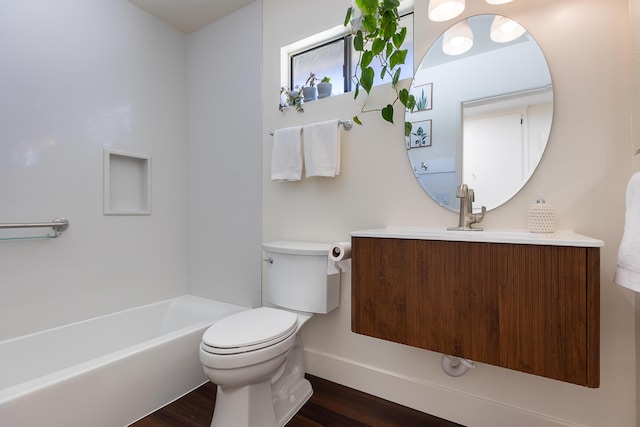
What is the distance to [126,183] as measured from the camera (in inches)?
82.2

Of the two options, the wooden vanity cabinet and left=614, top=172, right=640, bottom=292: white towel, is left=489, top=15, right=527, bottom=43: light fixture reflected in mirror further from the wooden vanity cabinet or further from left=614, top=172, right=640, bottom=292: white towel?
the wooden vanity cabinet

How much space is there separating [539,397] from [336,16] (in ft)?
6.81

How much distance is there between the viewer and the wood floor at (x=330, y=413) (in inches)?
54.5

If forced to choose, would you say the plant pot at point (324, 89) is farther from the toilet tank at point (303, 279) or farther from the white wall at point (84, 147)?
the white wall at point (84, 147)

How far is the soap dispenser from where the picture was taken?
115 centimetres

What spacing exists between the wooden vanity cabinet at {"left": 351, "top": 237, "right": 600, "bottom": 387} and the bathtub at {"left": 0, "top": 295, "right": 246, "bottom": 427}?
40.6 inches

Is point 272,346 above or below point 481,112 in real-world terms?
below

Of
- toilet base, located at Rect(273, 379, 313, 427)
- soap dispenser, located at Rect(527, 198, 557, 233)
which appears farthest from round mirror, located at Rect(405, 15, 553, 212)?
toilet base, located at Rect(273, 379, 313, 427)

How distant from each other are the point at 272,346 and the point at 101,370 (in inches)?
29.2

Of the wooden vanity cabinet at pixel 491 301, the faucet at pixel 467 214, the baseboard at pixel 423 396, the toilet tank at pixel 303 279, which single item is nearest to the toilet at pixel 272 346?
the toilet tank at pixel 303 279

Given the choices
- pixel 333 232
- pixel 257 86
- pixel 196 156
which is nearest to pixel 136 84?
pixel 196 156

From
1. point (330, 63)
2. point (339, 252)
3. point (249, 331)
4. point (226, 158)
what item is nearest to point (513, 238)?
point (339, 252)

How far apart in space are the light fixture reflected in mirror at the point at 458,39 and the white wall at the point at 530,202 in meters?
0.05

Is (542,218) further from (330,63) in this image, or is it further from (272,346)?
(330,63)
